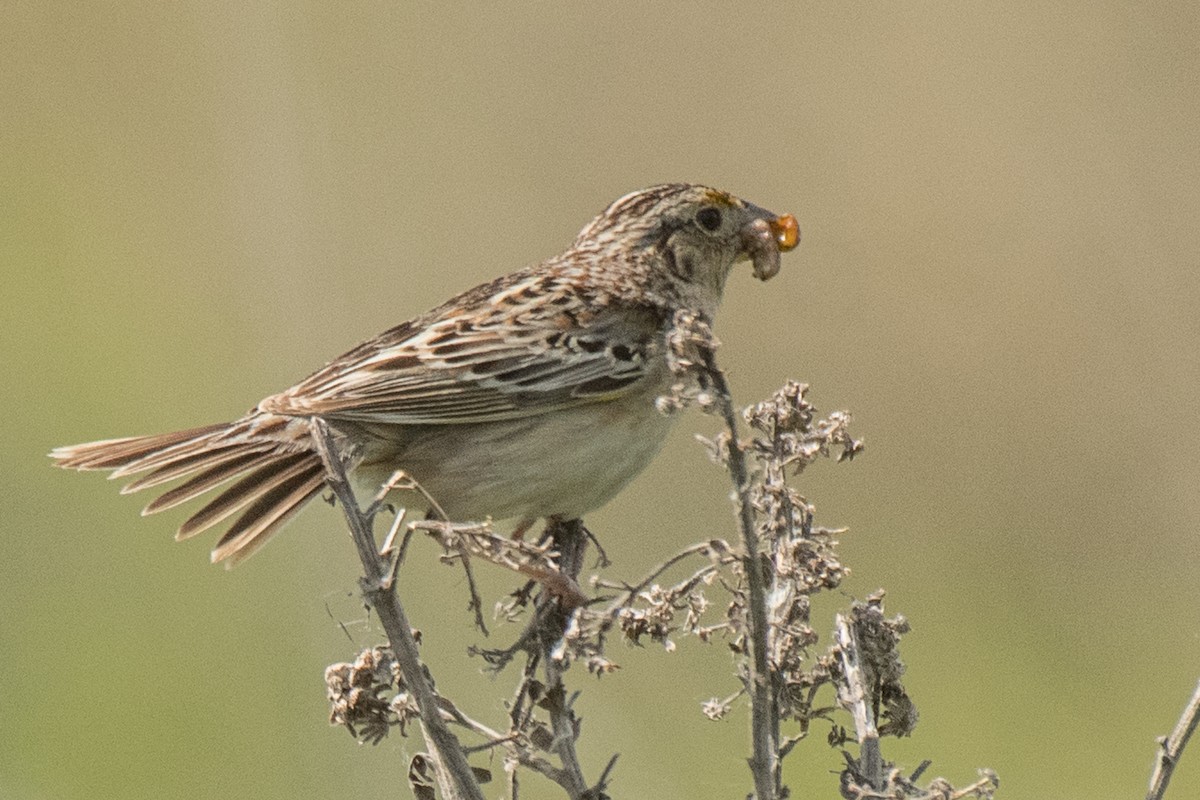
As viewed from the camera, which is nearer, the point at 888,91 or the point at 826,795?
the point at 826,795

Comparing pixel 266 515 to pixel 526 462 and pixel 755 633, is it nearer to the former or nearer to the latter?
pixel 526 462

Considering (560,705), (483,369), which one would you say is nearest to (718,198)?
(483,369)

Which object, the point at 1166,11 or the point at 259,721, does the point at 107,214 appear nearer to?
the point at 259,721

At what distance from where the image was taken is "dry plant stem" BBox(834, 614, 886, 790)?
2.66 meters

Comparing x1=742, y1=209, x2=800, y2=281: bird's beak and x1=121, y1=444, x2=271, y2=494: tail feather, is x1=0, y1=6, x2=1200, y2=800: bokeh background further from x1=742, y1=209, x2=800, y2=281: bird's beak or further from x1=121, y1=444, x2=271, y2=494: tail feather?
x1=742, y1=209, x2=800, y2=281: bird's beak

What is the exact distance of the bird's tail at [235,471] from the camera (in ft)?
13.0

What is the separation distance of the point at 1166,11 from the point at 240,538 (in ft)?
21.3

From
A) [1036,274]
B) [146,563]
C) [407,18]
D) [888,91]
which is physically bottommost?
[146,563]

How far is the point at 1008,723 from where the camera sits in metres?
6.58

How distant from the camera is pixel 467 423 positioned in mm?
4359

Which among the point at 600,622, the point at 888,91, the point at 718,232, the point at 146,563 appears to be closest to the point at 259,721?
the point at 146,563

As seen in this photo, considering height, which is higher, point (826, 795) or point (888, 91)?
point (888, 91)

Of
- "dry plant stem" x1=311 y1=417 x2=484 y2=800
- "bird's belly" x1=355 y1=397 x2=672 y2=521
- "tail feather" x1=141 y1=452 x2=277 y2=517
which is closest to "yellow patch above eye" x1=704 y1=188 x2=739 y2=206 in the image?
"bird's belly" x1=355 y1=397 x2=672 y2=521

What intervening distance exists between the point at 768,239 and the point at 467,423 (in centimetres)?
127
